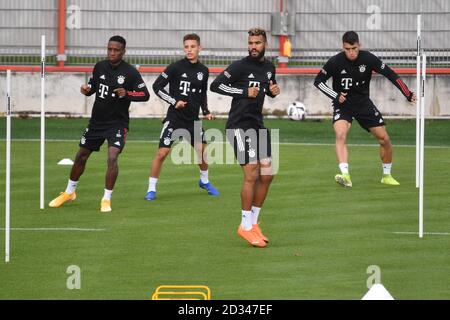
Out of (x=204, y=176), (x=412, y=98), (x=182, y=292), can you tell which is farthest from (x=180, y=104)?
(x=182, y=292)

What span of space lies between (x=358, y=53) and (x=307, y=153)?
4392 mm

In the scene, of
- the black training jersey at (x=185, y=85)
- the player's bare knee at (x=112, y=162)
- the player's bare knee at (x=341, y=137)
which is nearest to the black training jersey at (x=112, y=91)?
the player's bare knee at (x=112, y=162)

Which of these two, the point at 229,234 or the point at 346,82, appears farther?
the point at 346,82

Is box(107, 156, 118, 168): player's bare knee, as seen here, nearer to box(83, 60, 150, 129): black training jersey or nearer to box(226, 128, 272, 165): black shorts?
box(83, 60, 150, 129): black training jersey

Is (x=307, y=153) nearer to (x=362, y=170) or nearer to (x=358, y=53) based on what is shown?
(x=362, y=170)

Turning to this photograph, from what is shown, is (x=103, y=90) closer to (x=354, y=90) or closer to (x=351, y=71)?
(x=351, y=71)

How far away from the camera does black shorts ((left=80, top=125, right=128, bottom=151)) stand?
1661 cm

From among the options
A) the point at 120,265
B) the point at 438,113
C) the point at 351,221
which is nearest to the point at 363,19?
the point at 438,113

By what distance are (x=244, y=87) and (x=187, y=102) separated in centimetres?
397

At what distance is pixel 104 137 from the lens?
16766 millimetres

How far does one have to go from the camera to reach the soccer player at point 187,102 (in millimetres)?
17812

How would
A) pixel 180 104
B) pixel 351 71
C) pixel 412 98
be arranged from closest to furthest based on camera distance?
pixel 180 104, pixel 412 98, pixel 351 71
